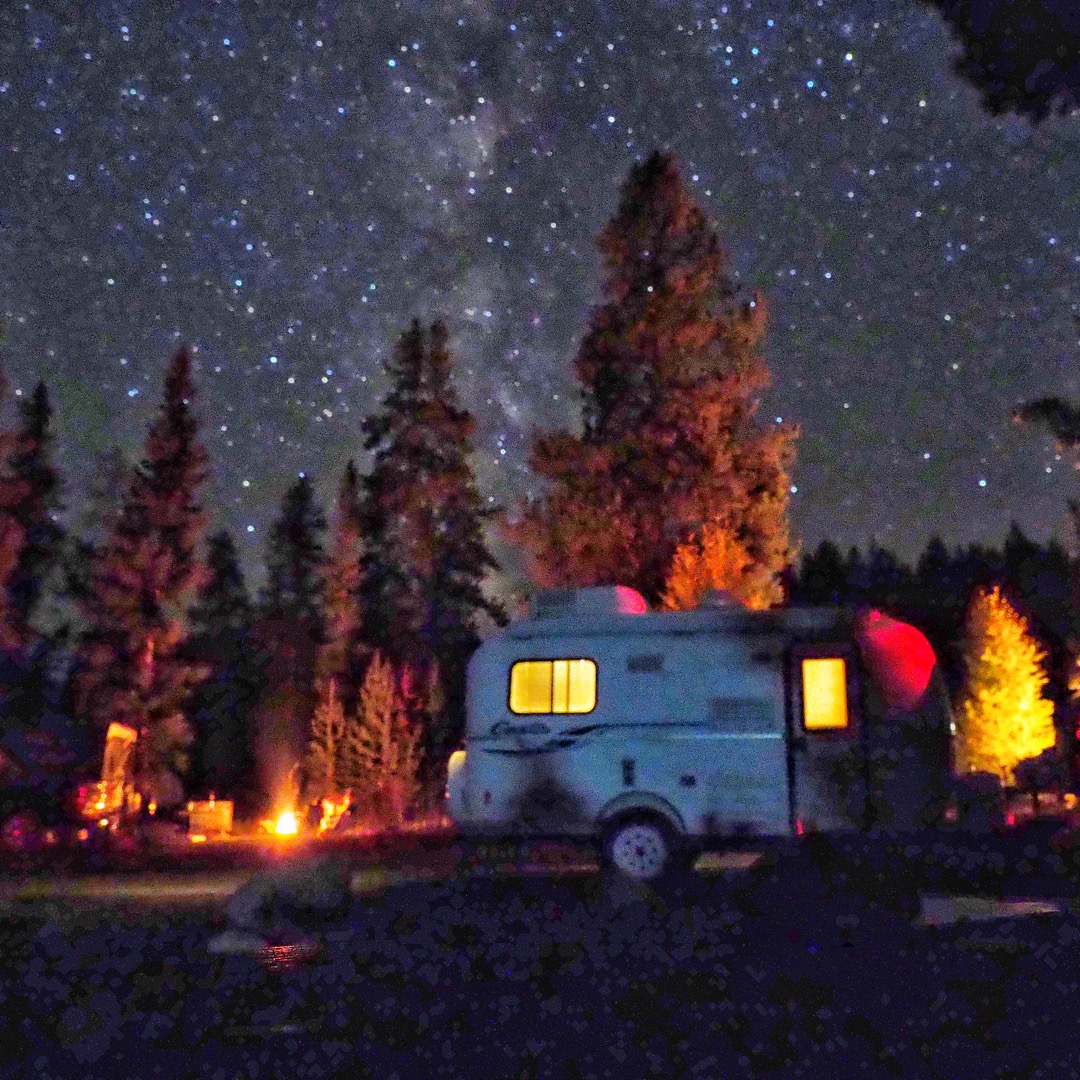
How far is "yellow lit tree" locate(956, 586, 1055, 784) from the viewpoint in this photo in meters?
43.7

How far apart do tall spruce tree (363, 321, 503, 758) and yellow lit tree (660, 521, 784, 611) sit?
18.1 meters

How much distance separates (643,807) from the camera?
13.3m

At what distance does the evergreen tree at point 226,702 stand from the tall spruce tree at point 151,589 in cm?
703

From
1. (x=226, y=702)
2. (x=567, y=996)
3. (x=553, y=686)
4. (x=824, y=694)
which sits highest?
(x=226, y=702)

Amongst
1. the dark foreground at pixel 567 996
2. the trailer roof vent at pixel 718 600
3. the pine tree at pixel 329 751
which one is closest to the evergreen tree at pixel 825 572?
the pine tree at pixel 329 751

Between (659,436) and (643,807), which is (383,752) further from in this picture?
(643,807)

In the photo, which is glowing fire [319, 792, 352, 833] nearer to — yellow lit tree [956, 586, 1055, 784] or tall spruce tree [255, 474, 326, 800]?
tall spruce tree [255, 474, 326, 800]

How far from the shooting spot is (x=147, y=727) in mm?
31938

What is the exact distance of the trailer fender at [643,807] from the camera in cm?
1325

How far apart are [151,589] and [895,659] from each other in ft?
73.2

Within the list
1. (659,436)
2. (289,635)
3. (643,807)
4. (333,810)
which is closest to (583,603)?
(643,807)

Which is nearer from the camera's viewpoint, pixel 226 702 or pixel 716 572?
pixel 716 572

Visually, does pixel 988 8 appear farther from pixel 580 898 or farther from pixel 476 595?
pixel 476 595

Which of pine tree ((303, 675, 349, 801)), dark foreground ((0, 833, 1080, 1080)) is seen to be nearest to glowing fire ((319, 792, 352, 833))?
pine tree ((303, 675, 349, 801))
